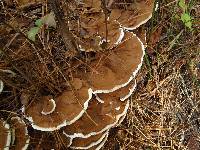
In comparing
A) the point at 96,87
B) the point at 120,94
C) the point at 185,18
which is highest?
the point at 185,18

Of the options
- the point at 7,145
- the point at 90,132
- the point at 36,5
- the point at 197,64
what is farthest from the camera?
the point at 197,64

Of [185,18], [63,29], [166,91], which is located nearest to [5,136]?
Answer: [63,29]

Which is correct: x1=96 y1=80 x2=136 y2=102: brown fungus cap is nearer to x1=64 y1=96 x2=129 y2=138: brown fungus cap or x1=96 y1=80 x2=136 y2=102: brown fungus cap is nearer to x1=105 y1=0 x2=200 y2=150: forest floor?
x1=64 y1=96 x2=129 y2=138: brown fungus cap

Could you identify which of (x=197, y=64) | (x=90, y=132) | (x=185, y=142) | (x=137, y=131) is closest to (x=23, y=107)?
(x=90, y=132)

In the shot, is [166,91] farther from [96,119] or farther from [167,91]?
[96,119]

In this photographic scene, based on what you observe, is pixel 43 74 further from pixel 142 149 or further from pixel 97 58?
pixel 142 149

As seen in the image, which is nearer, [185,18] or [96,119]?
[96,119]

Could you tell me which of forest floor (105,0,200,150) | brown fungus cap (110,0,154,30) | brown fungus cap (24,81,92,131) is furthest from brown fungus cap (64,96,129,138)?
brown fungus cap (110,0,154,30)
